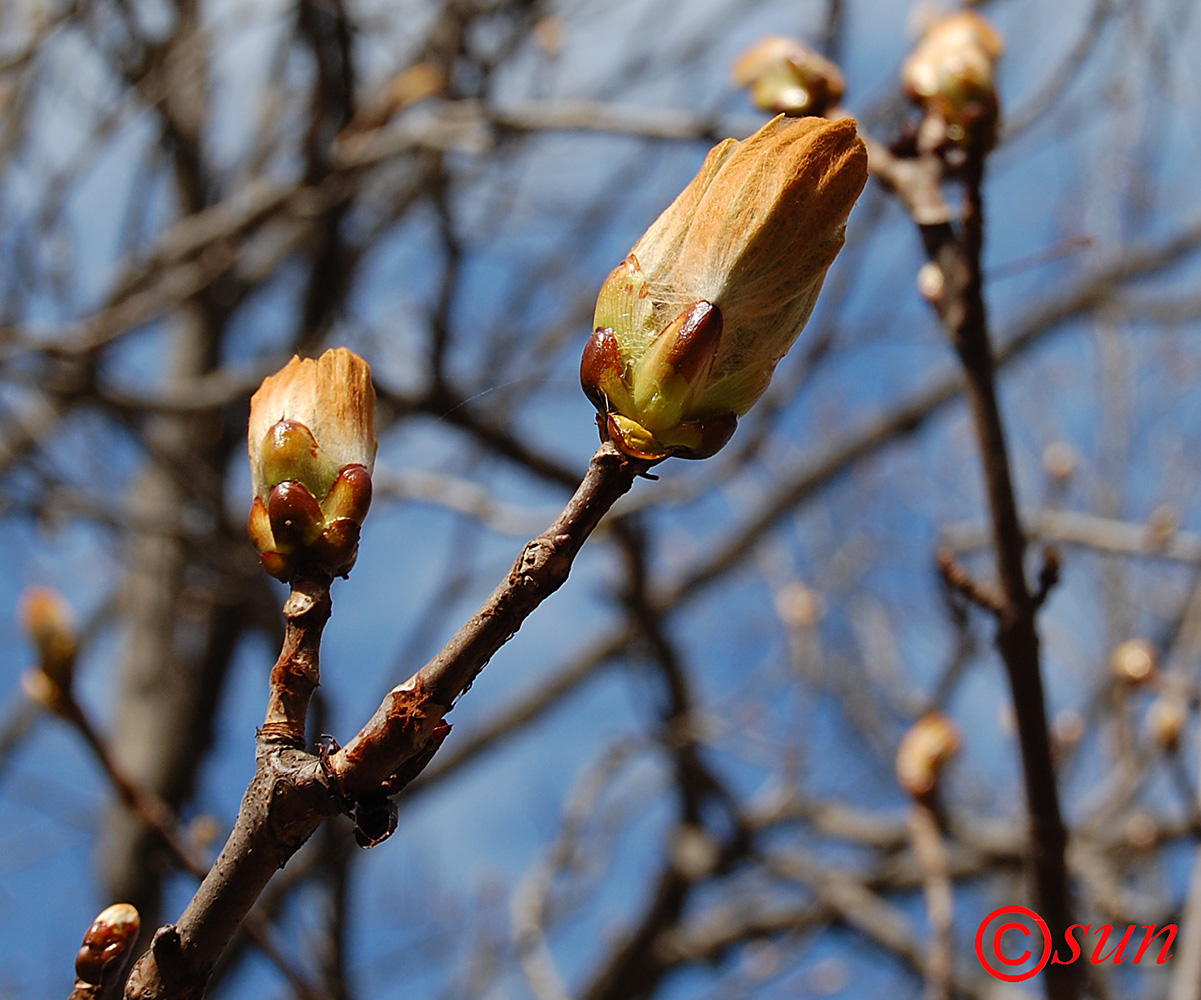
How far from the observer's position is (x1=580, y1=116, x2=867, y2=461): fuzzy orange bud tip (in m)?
0.46

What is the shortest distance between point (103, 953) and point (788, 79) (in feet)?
2.70

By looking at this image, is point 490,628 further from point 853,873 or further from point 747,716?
point 747,716

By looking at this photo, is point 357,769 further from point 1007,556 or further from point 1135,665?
point 1135,665

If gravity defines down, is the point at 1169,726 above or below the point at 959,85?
below

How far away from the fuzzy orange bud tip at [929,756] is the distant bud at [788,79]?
70 centimetres

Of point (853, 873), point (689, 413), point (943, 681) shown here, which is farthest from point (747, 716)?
point (689, 413)

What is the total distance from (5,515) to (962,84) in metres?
3.13

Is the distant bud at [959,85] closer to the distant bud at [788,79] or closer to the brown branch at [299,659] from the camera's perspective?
the distant bud at [788,79]

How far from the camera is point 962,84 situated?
83cm

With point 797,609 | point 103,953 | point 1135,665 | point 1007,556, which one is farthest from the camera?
point 797,609

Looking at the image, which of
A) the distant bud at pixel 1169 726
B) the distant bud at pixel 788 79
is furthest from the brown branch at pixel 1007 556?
the distant bud at pixel 1169 726

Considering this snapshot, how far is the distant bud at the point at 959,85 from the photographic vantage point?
2.66 feet

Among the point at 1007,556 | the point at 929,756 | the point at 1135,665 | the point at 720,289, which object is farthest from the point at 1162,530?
the point at 720,289

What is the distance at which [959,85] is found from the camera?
83cm
